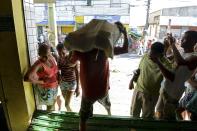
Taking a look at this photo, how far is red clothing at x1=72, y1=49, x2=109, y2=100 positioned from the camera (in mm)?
1812

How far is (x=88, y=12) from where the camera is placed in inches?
410

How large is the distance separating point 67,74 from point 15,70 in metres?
0.72

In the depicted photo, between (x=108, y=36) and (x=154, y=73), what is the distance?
0.96 m

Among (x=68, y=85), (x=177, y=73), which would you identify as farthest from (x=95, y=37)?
(x=68, y=85)

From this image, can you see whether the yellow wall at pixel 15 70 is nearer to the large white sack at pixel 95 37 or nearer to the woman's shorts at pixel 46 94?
the woman's shorts at pixel 46 94

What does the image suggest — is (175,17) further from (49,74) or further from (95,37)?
(95,37)

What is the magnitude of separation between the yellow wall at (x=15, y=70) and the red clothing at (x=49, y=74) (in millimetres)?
207

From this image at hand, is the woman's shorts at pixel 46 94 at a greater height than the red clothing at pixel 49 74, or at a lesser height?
lesser

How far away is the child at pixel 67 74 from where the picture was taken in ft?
9.14

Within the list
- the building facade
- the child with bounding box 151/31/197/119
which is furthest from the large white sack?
the building facade

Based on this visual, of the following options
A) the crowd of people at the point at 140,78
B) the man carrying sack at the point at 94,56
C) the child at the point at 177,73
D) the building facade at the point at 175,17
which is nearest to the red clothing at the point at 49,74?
the crowd of people at the point at 140,78

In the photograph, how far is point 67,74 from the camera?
112 inches

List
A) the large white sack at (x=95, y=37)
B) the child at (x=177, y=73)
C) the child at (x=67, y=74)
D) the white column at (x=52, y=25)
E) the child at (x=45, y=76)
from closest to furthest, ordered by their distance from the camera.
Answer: the large white sack at (x=95, y=37) < the child at (x=177, y=73) < the child at (x=45, y=76) < the child at (x=67, y=74) < the white column at (x=52, y=25)

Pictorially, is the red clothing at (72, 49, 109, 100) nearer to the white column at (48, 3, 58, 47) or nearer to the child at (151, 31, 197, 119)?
the child at (151, 31, 197, 119)
